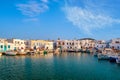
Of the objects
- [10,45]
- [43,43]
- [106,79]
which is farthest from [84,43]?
[106,79]

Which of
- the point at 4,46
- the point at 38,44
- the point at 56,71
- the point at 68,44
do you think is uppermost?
the point at 38,44

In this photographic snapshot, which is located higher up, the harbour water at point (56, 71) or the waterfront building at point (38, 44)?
the waterfront building at point (38, 44)

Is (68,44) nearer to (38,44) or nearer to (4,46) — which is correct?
(38,44)

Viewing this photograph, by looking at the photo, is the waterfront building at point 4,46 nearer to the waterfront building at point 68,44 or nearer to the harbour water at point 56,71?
the harbour water at point 56,71

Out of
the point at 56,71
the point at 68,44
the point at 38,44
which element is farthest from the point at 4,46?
the point at 68,44

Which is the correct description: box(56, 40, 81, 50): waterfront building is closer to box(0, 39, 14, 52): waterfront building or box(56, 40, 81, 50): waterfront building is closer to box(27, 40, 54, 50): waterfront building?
box(27, 40, 54, 50): waterfront building

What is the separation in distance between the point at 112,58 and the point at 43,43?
54199 millimetres

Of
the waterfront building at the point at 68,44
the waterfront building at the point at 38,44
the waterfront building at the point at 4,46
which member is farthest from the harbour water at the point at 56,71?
the waterfront building at the point at 68,44

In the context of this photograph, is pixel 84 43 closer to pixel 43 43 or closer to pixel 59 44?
pixel 59 44

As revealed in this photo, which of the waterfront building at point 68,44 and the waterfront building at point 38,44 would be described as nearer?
the waterfront building at point 38,44

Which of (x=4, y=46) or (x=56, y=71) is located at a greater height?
(x=4, y=46)

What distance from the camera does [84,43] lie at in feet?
386

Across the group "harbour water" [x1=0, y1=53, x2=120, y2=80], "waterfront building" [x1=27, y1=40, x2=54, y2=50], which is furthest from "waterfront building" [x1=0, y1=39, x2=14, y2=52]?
"harbour water" [x1=0, y1=53, x2=120, y2=80]

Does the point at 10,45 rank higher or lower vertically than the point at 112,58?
higher
